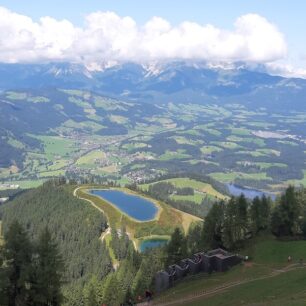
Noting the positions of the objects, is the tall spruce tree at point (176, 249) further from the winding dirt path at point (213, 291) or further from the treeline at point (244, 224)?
the winding dirt path at point (213, 291)

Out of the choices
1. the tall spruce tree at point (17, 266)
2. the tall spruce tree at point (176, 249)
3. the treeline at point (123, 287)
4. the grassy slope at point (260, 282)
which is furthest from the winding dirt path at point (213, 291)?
the tall spruce tree at point (176, 249)

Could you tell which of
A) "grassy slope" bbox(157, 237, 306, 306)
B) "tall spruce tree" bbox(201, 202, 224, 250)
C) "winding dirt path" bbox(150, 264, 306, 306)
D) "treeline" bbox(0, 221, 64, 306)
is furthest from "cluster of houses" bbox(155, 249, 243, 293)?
"treeline" bbox(0, 221, 64, 306)

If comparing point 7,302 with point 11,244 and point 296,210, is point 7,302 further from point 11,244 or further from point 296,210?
point 296,210

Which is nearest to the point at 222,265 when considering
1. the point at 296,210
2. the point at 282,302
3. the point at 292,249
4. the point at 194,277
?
the point at 194,277

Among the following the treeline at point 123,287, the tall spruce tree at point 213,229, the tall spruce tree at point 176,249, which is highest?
the tall spruce tree at point 213,229

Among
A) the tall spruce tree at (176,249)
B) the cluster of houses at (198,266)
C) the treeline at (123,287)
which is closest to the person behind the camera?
the cluster of houses at (198,266)

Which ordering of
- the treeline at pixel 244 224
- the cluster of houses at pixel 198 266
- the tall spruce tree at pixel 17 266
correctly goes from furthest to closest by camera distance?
the treeline at pixel 244 224 → the cluster of houses at pixel 198 266 → the tall spruce tree at pixel 17 266

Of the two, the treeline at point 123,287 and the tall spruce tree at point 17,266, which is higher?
the tall spruce tree at point 17,266
